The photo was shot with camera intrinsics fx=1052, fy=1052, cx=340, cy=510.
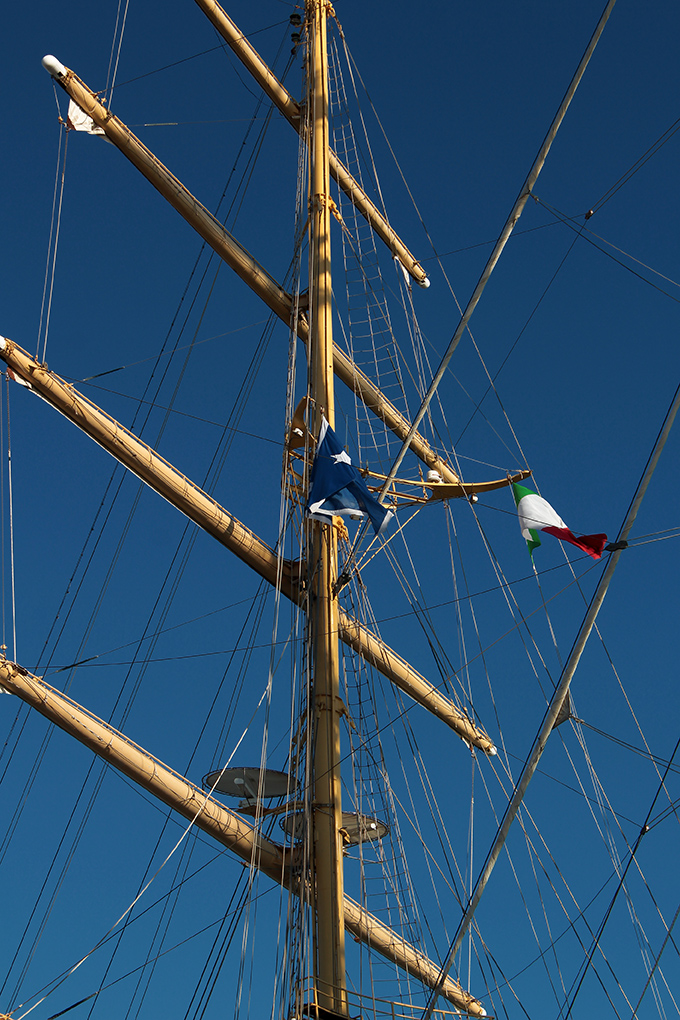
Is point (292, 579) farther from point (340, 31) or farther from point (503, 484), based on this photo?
point (340, 31)

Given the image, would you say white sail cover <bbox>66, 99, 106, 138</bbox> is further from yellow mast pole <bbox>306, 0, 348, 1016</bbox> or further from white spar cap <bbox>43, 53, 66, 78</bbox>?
yellow mast pole <bbox>306, 0, 348, 1016</bbox>

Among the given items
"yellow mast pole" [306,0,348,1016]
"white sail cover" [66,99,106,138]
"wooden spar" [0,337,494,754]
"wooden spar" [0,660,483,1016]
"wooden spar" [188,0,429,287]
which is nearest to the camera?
"yellow mast pole" [306,0,348,1016]

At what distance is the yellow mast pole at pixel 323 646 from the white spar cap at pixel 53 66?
14.6 feet

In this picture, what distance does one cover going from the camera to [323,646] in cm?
1338

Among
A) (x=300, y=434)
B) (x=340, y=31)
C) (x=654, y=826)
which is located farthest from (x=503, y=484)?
(x=340, y=31)

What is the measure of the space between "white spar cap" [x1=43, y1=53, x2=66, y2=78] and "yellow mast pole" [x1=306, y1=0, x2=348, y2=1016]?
4.45m

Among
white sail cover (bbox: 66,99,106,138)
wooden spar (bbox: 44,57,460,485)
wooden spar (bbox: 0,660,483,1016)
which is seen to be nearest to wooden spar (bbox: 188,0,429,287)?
wooden spar (bbox: 44,57,460,485)

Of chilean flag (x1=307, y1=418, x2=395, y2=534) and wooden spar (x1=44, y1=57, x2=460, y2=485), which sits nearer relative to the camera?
chilean flag (x1=307, y1=418, x2=395, y2=534)

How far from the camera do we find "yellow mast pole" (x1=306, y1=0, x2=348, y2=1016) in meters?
11.1

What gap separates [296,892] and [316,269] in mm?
9613

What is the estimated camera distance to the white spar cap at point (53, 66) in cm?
1631

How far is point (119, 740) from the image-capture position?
1427 centimetres

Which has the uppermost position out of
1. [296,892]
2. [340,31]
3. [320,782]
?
[340,31]

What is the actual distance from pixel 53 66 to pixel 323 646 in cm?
1004
